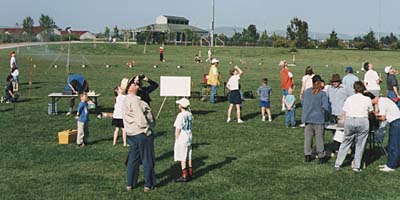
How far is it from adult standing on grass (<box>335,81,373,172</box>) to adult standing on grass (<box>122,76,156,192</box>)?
4196mm

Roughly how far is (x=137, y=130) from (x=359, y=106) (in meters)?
4.63

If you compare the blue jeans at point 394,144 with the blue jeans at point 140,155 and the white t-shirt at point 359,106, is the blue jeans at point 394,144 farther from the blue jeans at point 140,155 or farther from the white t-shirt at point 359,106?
the blue jeans at point 140,155

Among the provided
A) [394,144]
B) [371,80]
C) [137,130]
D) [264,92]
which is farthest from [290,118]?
[137,130]

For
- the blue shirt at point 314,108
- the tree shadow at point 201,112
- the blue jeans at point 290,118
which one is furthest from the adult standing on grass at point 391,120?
the tree shadow at point 201,112

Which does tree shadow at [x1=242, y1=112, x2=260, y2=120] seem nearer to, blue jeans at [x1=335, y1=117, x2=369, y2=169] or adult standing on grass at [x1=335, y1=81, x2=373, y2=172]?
blue jeans at [x1=335, y1=117, x2=369, y2=169]

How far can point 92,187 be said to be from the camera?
10.8m

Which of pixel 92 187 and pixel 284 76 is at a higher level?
pixel 284 76

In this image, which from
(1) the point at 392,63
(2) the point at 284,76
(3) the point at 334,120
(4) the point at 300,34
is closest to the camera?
(3) the point at 334,120

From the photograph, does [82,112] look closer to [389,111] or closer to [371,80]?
[389,111]

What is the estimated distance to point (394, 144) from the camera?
487 inches

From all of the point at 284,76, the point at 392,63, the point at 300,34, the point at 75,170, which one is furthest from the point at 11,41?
the point at 75,170

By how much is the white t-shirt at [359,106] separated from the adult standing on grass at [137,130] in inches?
166

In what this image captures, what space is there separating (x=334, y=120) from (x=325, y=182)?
448 centimetres

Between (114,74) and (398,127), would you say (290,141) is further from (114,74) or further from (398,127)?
(114,74)
